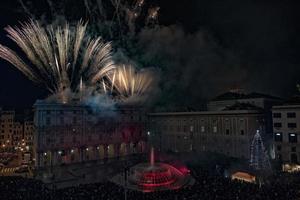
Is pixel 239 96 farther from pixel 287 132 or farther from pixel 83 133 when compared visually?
pixel 83 133

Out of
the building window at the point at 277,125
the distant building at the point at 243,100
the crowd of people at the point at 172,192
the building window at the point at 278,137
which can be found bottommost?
the crowd of people at the point at 172,192

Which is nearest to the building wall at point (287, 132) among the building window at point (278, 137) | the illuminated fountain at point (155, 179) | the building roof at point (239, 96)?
the building window at point (278, 137)

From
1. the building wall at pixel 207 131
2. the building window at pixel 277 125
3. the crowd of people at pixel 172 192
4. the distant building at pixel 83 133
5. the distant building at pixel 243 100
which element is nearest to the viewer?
the crowd of people at pixel 172 192

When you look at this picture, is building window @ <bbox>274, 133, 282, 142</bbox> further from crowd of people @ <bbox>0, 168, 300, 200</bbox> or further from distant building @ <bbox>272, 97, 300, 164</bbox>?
crowd of people @ <bbox>0, 168, 300, 200</bbox>

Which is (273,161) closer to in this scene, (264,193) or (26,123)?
(264,193)

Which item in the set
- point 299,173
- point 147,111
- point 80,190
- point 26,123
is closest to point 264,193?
point 299,173

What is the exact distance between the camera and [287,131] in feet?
167

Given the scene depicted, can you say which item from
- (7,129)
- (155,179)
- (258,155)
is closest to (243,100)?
(258,155)

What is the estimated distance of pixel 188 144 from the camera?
65688 millimetres

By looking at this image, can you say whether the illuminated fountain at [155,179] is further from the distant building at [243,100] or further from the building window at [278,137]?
the distant building at [243,100]

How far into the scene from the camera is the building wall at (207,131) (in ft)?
178

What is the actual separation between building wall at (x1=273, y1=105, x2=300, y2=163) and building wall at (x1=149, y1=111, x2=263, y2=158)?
3.52 metres

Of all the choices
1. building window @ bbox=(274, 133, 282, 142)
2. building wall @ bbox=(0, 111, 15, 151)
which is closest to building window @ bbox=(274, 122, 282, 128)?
building window @ bbox=(274, 133, 282, 142)

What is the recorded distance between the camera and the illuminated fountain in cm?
3997
